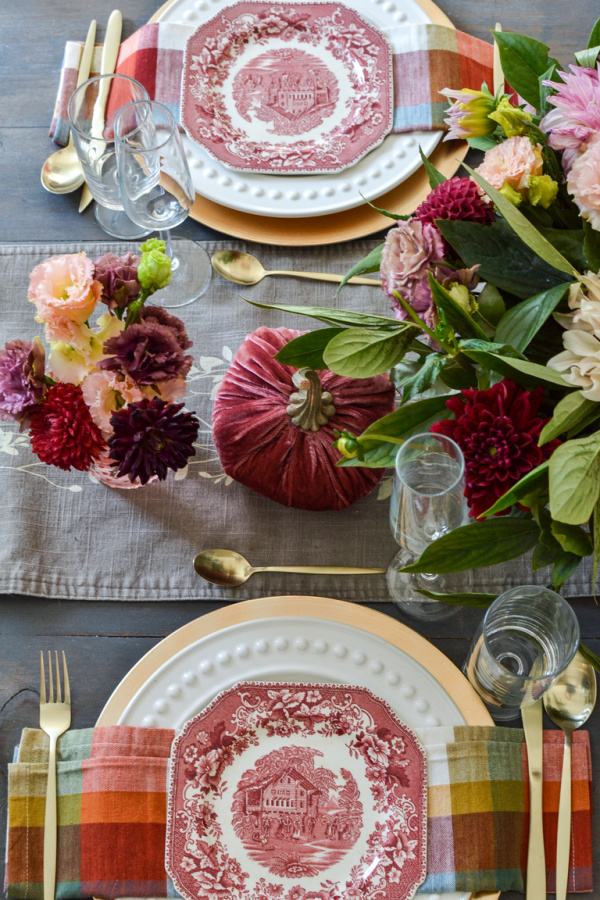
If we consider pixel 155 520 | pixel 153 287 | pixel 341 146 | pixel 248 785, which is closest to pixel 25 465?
pixel 155 520

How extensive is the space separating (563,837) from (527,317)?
389 millimetres

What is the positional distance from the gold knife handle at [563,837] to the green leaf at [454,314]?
35cm

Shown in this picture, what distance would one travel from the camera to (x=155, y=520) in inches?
27.5

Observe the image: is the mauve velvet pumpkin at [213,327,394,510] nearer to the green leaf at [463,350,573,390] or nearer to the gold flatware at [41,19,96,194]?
the green leaf at [463,350,573,390]

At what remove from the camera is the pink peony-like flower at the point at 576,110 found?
1.58 feet

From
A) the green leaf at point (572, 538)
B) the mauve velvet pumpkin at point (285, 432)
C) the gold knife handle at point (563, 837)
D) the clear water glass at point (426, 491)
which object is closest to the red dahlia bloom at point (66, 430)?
the mauve velvet pumpkin at point (285, 432)

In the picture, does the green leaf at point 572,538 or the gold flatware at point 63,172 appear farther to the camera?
the gold flatware at point 63,172

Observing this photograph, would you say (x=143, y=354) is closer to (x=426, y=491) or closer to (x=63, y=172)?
(x=426, y=491)

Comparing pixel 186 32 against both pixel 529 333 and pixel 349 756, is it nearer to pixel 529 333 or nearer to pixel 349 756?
pixel 529 333

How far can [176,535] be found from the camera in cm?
69

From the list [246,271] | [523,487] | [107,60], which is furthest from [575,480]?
[107,60]

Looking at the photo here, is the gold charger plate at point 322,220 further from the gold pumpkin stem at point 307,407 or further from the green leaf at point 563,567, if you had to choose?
the green leaf at point 563,567

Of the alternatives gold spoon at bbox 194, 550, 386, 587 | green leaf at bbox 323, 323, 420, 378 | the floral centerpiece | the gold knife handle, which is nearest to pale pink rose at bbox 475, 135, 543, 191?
the floral centerpiece

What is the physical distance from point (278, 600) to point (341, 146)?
0.49 meters
